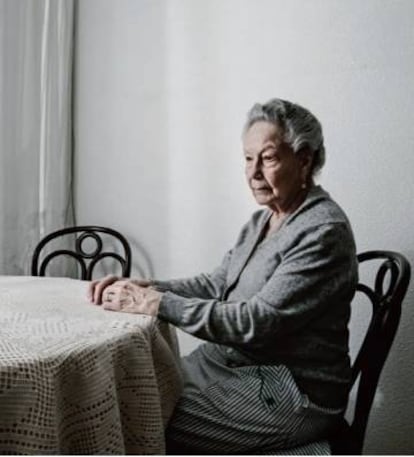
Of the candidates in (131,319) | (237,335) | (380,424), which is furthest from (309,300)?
(380,424)

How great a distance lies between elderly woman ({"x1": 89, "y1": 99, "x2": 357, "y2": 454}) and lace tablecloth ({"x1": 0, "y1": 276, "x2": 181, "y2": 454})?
3.0 inches

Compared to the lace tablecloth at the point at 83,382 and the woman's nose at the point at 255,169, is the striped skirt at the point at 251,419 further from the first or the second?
the woman's nose at the point at 255,169

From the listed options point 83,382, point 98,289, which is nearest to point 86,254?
point 98,289

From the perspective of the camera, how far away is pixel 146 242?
2.17 meters

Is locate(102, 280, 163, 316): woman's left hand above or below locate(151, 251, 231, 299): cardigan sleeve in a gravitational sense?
above

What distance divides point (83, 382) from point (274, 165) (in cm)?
70

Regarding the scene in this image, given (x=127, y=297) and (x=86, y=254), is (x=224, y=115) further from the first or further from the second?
(x=127, y=297)

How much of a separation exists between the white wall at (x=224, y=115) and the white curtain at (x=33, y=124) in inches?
3.2

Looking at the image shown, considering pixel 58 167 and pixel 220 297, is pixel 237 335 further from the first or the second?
pixel 58 167

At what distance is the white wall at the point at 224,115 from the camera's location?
1.65 metres

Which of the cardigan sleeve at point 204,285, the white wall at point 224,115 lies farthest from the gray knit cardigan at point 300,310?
the white wall at point 224,115

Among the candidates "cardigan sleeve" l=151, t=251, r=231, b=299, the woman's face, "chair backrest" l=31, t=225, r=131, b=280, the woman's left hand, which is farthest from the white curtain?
the woman's face

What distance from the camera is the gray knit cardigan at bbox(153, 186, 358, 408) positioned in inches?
40.7

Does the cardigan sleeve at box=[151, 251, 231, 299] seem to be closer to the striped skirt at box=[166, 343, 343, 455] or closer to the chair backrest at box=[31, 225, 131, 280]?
the striped skirt at box=[166, 343, 343, 455]
